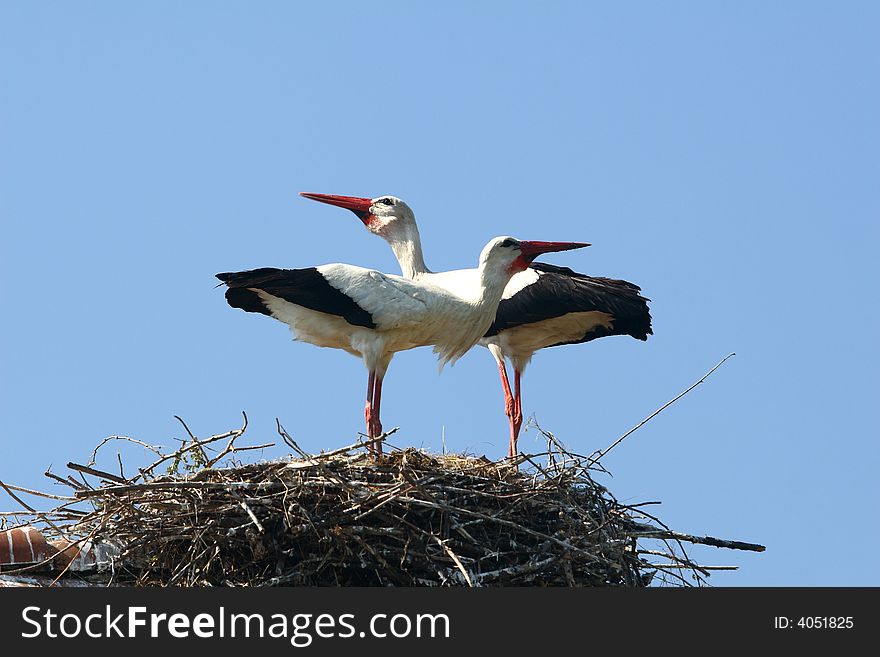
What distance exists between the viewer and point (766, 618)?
782 centimetres

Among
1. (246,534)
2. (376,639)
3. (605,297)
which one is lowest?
(376,639)

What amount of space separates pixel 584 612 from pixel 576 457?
1.60 meters

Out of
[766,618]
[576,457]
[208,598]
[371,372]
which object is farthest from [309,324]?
[766,618]

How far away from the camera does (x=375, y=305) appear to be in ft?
34.1

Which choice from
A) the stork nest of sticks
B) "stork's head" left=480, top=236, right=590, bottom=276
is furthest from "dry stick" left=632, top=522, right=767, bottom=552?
"stork's head" left=480, top=236, right=590, bottom=276

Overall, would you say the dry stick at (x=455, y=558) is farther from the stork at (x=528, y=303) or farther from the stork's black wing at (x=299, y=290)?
the stork at (x=528, y=303)

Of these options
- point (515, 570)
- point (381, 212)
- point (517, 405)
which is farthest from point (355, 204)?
point (515, 570)

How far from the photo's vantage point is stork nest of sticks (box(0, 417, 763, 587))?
838 centimetres

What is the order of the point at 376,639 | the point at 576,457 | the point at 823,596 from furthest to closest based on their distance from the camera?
the point at 576,457 → the point at 823,596 → the point at 376,639

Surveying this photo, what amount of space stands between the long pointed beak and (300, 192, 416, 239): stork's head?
88 cm

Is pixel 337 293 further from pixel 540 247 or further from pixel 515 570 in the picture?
pixel 515 570

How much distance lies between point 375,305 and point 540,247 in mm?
1194

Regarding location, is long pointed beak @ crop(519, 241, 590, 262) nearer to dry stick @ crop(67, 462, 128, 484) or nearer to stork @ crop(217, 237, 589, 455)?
stork @ crop(217, 237, 589, 455)

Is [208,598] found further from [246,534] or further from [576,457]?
[576,457]
